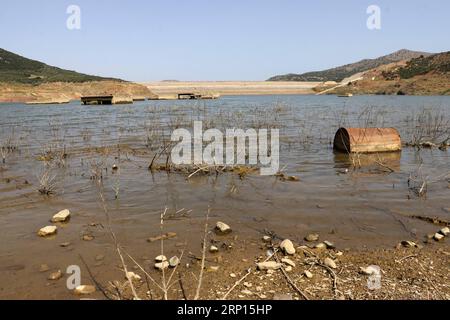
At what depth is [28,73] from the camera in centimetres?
9988

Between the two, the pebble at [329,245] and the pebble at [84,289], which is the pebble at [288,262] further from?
the pebble at [84,289]

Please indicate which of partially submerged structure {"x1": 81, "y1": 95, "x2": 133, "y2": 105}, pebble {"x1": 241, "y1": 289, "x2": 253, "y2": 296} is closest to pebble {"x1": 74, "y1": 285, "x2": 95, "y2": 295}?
pebble {"x1": 241, "y1": 289, "x2": 253, "y2": 296}

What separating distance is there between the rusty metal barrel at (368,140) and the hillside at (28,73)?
89683mm

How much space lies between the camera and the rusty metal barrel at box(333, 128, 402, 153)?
10.1 meters

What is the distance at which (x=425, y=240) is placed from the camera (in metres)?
4.54

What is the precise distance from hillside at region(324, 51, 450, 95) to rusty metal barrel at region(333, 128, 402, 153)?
56.1m

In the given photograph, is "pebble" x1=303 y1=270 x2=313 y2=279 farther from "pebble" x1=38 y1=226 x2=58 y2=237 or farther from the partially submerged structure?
the partially submerged structure

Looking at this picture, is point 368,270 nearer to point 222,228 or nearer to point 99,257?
point 222,228

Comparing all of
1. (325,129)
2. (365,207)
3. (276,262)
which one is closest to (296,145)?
(325,129)

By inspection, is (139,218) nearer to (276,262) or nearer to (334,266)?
(276,262)

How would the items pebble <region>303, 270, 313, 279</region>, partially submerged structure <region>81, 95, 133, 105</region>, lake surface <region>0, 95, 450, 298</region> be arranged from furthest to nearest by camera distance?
partially submerged structure <region>81, 95, 133, 105</region>, lake surface <region>0, 95, 450, 298</region>, pebble <region>303, 270, 313, 279</region>

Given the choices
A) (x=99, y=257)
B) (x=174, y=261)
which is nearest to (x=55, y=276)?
(x=99, y=257)

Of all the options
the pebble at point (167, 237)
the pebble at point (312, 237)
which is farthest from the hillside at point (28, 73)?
the pebble at point (312, 237)

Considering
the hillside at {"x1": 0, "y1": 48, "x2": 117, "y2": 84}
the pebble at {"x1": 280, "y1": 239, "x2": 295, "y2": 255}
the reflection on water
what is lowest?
the pebble at {"x1": 280, "y1": 239, "x2": 295, "y2": 255}
